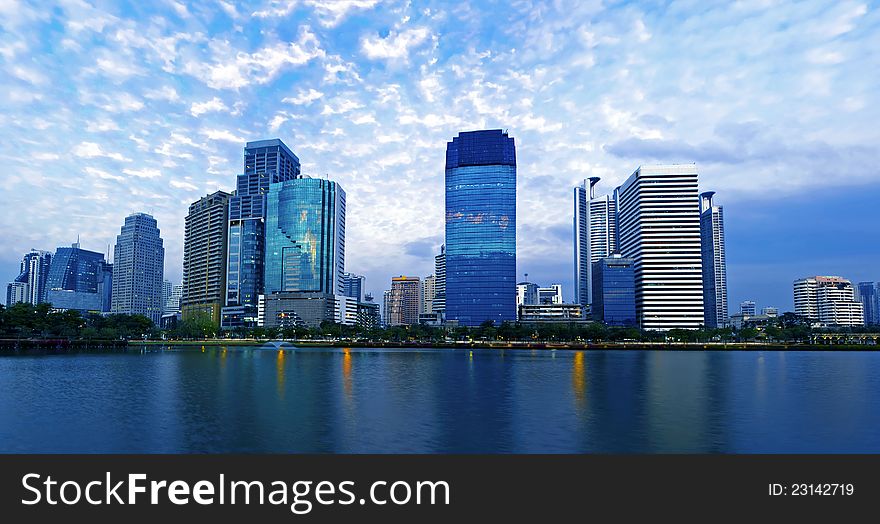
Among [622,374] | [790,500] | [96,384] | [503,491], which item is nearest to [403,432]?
[503,491]

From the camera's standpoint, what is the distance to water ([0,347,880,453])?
1601 inches

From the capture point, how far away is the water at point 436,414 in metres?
40.7

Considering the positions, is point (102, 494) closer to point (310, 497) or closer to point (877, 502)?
point (310, 497)

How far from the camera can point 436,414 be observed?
53.2 metres

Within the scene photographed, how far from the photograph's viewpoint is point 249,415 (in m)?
52.5

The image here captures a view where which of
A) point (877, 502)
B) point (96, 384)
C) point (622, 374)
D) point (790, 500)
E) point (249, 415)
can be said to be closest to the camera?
point (877, 502)

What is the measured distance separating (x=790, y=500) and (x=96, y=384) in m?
79.2

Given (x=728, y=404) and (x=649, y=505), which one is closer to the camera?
(x=649, y=505)

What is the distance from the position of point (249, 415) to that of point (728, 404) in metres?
47.5

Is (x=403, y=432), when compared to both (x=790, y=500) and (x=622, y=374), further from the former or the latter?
Answer: (x=622, y=374)

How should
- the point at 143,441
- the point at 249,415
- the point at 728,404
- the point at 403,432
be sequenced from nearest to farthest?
the point at 143,441 < the point at 403,432 < the point at 249,415 < the point at 728,404

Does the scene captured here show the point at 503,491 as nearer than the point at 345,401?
Yes

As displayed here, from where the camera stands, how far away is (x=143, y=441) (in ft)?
135

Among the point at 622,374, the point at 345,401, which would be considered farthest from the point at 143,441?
the point at 622,374
